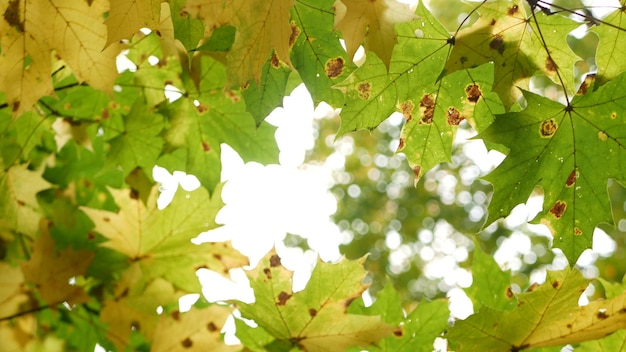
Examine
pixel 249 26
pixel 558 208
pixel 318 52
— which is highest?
pixel 249 26

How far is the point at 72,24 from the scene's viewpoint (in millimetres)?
1170

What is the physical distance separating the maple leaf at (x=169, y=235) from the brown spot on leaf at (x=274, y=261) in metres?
0.16

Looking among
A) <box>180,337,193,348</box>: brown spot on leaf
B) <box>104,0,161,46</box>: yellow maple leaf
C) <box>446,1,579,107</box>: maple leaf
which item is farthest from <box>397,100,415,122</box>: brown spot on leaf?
<box>180,337,193,348</box>: brown spot on leaf

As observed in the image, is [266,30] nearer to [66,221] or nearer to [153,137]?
[153,137]

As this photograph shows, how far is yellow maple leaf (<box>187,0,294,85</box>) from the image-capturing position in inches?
41.8

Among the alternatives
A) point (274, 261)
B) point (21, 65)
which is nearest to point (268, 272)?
point (274, 261)

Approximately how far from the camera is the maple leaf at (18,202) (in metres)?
1.48

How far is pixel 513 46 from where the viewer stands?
1250 millimetres

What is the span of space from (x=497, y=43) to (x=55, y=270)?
3.32 ft

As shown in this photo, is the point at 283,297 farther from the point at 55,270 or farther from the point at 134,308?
the point at 55,270

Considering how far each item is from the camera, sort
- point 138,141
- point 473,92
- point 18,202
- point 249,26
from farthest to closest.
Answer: point 138,141 → point 18,202 → point 473,92 → point 249,26

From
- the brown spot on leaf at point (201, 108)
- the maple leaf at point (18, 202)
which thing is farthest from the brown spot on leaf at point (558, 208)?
the maple leaf at point (18, 202)

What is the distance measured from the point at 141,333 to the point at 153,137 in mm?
537

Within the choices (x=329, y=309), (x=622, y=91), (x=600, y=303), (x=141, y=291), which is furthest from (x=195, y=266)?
(x=622, y=91)
